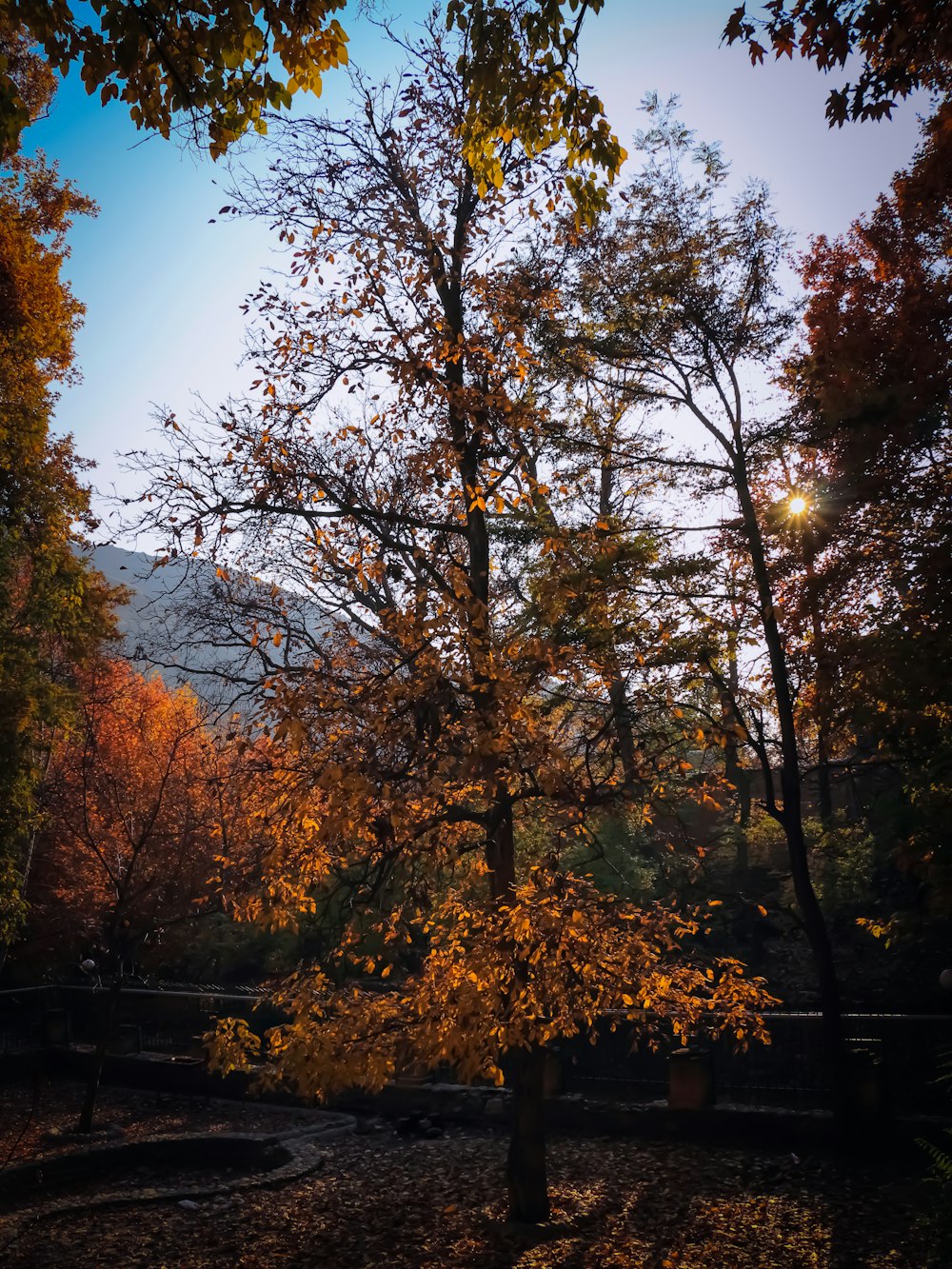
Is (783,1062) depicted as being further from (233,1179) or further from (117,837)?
(117,837)

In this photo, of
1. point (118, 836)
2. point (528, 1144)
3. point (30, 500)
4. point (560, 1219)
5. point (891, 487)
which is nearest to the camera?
point (528, 1144)

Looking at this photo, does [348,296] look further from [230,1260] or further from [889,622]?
[230,1260]

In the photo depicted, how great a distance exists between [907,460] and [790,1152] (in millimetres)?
7314

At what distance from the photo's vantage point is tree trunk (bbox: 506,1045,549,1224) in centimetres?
746

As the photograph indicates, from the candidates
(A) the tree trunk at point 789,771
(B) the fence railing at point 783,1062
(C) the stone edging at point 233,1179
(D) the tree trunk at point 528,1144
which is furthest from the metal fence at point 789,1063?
(C) the stone edging at point 233,1179

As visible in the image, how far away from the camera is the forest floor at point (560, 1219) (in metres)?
6.82

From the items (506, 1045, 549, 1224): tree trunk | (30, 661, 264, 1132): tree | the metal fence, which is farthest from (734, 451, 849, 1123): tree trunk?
(30, 661, 264, 1132): tree

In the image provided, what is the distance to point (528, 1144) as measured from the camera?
295 inches

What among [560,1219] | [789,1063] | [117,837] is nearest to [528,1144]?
[560,1219]

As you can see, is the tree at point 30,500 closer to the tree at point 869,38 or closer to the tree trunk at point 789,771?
the tree trunk at point 789,771

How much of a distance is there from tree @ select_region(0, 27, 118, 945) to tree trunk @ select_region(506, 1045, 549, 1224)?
34.6 feet

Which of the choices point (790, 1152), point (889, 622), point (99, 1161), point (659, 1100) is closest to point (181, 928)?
point (99, 1161)

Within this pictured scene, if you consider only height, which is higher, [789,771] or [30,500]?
[30,500]

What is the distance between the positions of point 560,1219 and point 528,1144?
0.72 metres
